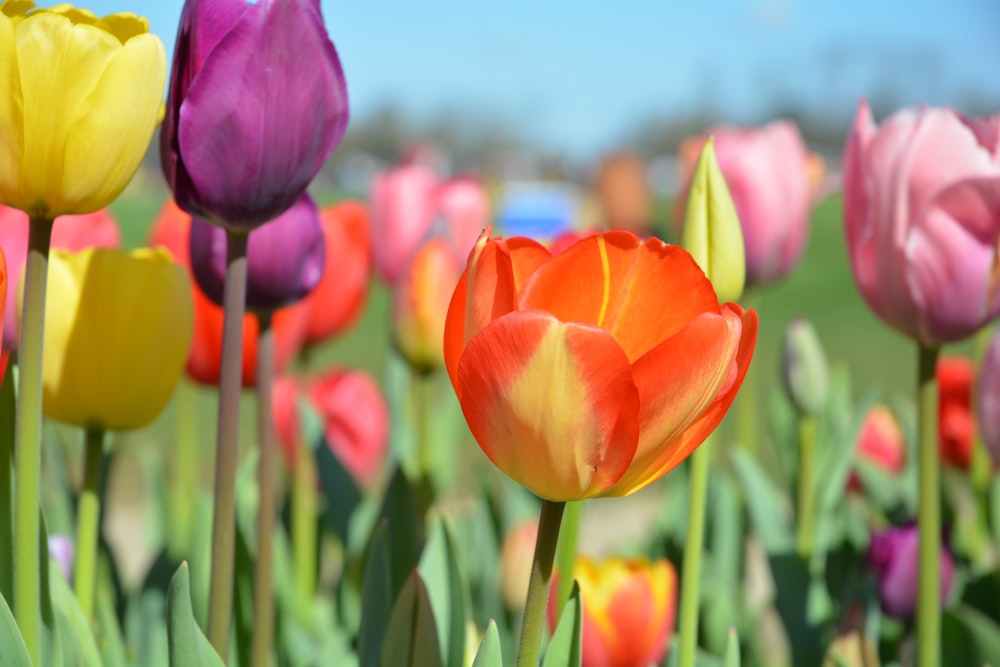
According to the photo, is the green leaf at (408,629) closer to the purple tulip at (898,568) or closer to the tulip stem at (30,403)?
the tulip stem at (30,403)

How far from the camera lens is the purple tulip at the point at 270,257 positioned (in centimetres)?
67

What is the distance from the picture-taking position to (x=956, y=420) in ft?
4.42

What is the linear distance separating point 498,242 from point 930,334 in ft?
1.30

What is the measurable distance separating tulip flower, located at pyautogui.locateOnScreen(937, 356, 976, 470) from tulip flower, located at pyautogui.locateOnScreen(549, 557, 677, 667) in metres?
0.64

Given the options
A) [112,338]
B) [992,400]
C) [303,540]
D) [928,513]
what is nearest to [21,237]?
[112,338]

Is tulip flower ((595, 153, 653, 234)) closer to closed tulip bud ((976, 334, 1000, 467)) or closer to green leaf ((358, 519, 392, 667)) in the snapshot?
closed tulip bud ((976, 334, 1000, 467))

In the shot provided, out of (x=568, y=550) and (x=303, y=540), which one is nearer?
(x=568, y=550)

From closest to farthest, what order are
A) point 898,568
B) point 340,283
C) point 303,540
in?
1. point 898,568
2. point 303,540
3. point 340,283

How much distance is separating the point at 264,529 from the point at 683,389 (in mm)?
307

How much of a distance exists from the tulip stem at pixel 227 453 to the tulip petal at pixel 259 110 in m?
0.03

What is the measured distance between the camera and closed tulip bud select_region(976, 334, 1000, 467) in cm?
88

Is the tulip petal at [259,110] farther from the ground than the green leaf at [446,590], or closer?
farther from the ground

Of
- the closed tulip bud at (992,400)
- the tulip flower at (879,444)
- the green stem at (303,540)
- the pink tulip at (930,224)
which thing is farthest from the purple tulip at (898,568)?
the tulip flower at (879,444)

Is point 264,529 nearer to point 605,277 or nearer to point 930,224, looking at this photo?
point 605,277
